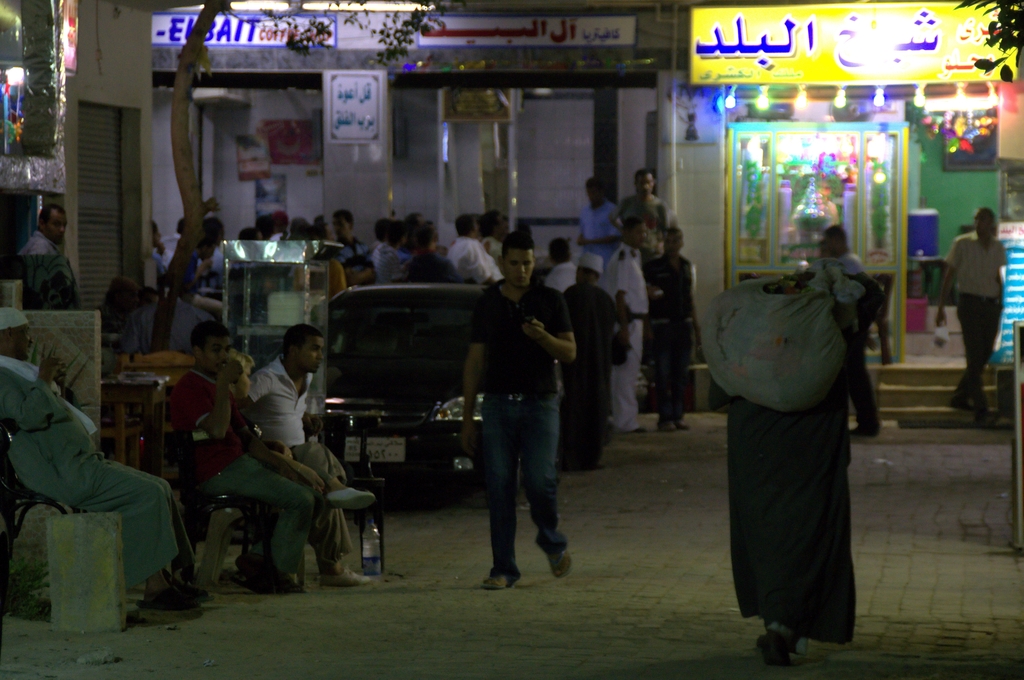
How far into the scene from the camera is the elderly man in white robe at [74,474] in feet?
21.2

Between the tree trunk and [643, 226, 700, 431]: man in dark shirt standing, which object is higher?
the tree trunk

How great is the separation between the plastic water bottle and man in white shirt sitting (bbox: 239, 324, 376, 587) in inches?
5.0

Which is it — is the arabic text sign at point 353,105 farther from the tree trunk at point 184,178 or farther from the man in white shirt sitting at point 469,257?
the tree trunk at point 184,178

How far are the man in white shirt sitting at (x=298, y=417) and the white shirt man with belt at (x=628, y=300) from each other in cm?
610

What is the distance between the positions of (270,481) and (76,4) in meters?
7.24

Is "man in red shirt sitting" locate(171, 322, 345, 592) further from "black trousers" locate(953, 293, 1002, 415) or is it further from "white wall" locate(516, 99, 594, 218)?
"white wall" locate(516, 99, 594, 218)

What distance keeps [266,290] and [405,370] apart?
165 cm

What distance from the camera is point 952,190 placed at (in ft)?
62.8

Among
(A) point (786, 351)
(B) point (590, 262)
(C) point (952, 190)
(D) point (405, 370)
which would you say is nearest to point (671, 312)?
(B) point (590, 262)

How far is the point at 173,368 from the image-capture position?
34.3ft

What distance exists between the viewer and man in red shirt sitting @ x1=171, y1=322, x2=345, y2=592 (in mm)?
7258

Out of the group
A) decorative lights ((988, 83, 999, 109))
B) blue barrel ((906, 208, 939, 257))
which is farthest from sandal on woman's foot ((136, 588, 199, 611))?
blue barrel ((906, 208, 939, 257))

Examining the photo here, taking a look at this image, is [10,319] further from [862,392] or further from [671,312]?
[862,392]

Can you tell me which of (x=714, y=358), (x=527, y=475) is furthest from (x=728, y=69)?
(x=714, y=358)
